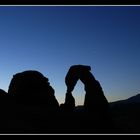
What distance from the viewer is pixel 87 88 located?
4431 centimetres

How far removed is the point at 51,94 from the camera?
47.5 meters

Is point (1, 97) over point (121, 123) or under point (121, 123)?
over

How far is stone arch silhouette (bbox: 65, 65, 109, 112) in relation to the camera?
43.4 meters

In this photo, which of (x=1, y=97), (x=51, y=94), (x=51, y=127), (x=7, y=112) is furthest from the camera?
(x=51, y=94)

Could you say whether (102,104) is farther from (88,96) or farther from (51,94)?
(51,94)

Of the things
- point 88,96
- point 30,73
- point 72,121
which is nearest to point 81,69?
point 88,96

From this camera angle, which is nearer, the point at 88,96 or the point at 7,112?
the point at 7,112

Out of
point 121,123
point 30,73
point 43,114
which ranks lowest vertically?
point 121,123

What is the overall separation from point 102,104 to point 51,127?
14.4m

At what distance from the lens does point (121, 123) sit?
42.2 metres

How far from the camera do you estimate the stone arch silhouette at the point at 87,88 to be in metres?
43.4
